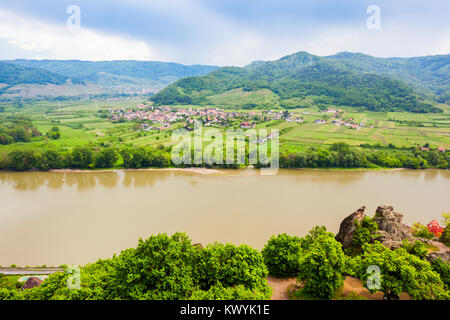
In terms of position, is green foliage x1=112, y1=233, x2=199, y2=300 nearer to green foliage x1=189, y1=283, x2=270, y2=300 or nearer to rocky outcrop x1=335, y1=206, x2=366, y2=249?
green foliage x1=189, y1=283, x2=270, y2=300

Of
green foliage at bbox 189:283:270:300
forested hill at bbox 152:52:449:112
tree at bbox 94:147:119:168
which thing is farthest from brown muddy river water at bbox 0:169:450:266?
forested hill at bbox 152:52:449:112

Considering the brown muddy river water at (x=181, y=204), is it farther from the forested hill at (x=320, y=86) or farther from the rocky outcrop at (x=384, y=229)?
the forested hill at (x=320, y=86)

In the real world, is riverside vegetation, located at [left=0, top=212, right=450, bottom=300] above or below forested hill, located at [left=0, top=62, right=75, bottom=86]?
below

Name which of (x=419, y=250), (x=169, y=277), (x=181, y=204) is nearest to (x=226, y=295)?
(x=169, y=277)

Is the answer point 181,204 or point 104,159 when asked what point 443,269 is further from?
point 104,159

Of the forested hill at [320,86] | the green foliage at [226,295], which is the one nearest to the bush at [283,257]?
the green foliage at [226,295]

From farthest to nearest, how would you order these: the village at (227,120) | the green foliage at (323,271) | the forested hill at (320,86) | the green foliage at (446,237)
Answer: the forested hill at (320,86), the village at (227,120), the green foliage at (446,237), the green foliage at (323,271)
